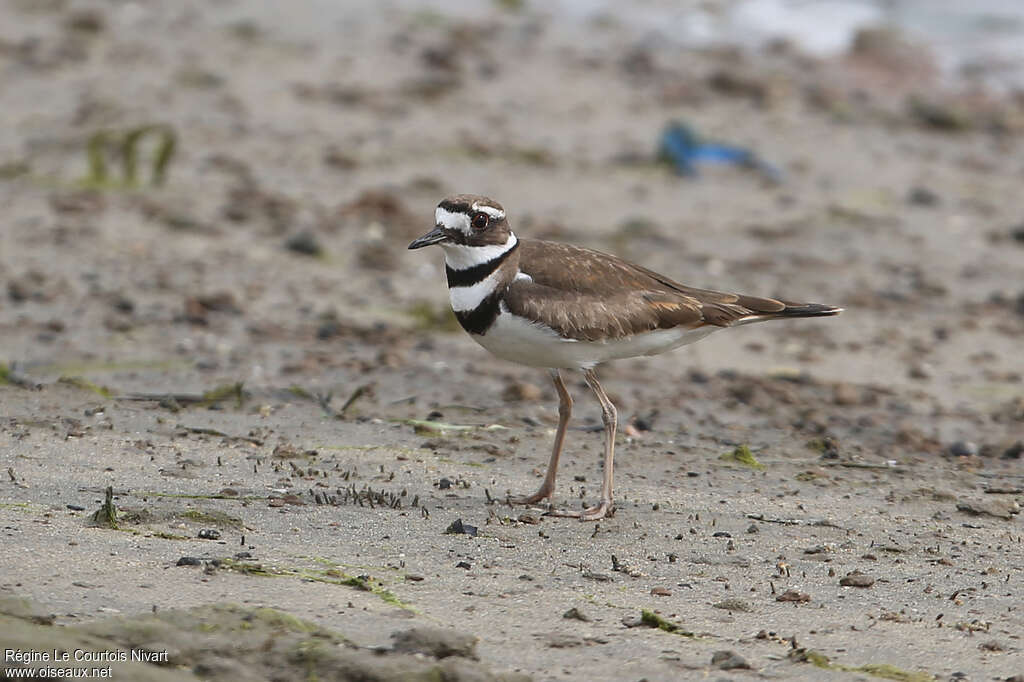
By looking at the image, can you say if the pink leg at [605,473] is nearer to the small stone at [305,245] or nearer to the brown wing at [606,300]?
the brown wing at [606,300]

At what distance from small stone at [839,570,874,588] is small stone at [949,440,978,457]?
215 centimetres

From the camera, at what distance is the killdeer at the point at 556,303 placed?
548 centimetres

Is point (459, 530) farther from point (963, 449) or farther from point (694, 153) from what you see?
point (694, 153)

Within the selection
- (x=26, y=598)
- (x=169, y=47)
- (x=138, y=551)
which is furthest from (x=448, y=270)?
(x=169, y=47)

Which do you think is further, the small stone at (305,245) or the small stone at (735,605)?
the small stone at (305,245)

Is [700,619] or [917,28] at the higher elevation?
[917,28]

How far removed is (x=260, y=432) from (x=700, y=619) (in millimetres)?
2462

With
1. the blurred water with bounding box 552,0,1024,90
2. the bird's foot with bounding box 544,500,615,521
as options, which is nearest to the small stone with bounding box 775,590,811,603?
the bird's foot with bounding box 544,500,615,521

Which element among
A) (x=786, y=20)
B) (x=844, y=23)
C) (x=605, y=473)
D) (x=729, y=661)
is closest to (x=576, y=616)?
(x=729, y=661)

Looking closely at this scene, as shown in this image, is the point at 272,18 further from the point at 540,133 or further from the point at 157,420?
the point at 157,420

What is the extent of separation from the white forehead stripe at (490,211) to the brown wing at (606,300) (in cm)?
17

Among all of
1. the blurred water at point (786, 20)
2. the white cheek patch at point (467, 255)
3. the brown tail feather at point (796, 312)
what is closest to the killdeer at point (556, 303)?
the white cheek patch at point (467, 255)

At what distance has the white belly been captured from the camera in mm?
5461

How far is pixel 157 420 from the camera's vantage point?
6.21m
